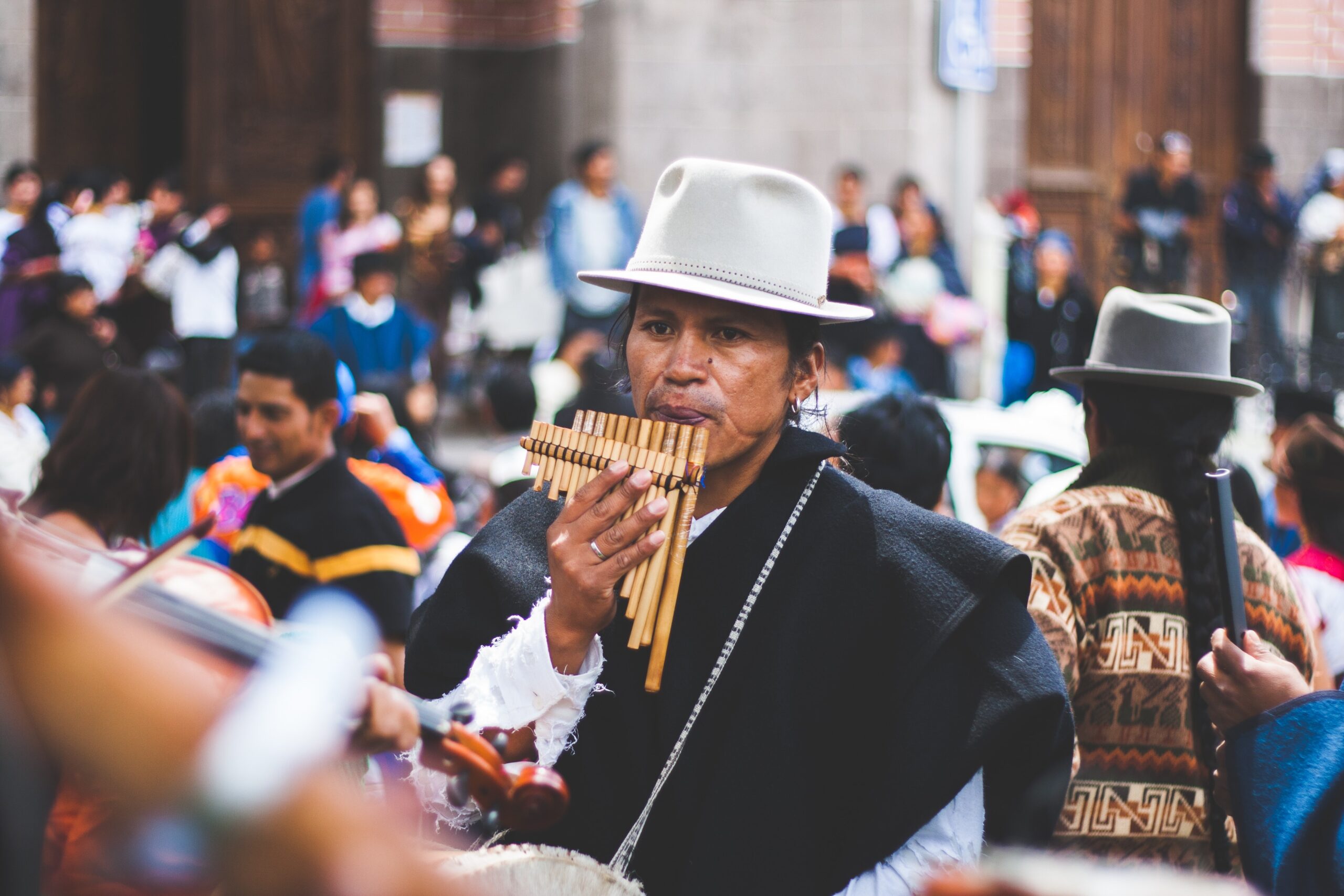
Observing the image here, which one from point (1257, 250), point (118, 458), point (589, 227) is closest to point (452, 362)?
point (589, 227)

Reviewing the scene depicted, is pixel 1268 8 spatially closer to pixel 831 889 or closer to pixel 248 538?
pixel 248 538

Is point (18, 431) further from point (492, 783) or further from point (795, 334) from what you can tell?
point (492, 783)

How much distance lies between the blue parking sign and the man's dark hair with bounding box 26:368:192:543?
31.3 ft

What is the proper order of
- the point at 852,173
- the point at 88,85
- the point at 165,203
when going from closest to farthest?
the point at 852,173
the point at 165,203
the point at 88,85

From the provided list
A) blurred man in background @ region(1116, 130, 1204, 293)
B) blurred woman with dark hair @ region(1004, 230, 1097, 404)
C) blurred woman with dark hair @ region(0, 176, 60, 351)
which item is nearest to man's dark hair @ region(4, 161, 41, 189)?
blurred woman with dark hair @ region(0, 176, 60, 351)

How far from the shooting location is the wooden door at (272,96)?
12.5m

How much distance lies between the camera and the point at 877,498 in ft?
7.86

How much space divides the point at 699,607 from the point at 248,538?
202 cm

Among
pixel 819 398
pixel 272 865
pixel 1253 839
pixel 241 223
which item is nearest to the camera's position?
pixel 272 865

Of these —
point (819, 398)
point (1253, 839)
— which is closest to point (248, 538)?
point (819, 398)

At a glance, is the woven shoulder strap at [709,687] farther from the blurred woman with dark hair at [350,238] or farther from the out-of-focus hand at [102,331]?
the blurred woman with dark hair at [350,238]

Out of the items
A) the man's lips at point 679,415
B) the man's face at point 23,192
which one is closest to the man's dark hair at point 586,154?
the man's face at point 23,192

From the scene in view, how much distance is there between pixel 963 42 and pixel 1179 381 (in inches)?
385

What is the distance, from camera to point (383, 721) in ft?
4.74
